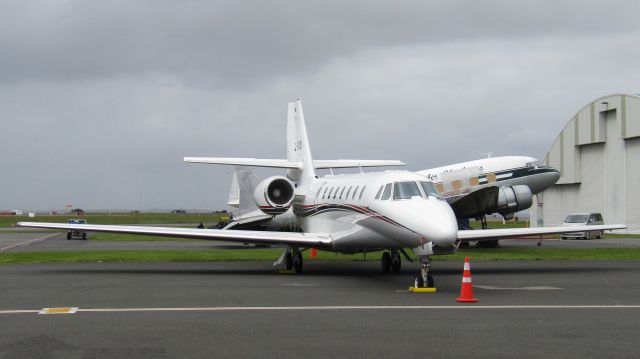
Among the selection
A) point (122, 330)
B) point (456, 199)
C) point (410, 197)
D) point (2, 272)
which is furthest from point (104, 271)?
point (456, 199)

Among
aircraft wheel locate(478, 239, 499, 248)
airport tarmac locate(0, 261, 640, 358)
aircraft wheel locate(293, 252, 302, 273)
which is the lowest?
airport tarmac locate(0, 261, 640, 358)

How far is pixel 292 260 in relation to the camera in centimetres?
2166

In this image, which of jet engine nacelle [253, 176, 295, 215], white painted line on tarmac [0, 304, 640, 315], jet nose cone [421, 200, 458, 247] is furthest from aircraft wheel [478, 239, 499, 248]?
white painted line on tarmac [0, 304, 640, 315]

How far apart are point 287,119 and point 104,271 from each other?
11.4 m

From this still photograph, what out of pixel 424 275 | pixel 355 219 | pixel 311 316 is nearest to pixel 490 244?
pixel 355 219

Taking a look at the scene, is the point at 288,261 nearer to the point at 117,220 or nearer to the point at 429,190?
the point at 429,190

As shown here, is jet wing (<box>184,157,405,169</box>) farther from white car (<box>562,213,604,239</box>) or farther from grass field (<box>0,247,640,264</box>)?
white car (<box>562,213,604,239</box>)

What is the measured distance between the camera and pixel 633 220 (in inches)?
2014

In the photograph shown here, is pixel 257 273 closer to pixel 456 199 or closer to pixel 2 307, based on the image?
pixel 2 307

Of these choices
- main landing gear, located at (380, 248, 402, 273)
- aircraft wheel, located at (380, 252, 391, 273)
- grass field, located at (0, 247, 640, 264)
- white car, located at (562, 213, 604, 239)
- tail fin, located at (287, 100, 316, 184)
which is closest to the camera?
main landing gear, located at (380, 248, 402, 273)

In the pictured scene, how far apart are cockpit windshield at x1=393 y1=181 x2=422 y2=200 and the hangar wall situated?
3779 centimetres

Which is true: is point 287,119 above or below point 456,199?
above

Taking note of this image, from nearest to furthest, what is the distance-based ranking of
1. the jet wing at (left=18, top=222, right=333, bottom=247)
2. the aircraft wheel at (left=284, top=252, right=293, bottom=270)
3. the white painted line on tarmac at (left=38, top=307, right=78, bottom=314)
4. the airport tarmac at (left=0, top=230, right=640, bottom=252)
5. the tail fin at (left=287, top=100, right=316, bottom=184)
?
the white painted line on tarmac at (left=38, top=307, right=78, bottom=314) < the jet wing at (left=18, top=222, right=333, bottom=247) < the aircraft wheel at (left=284, top=252, right=293, bottom=270) < the tail fin at (left=287, top=100, right=316, bottom=184) < the airport tarmac at (left=0, top=230, right=640, bottom=252)

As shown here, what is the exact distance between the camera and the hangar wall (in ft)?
169
